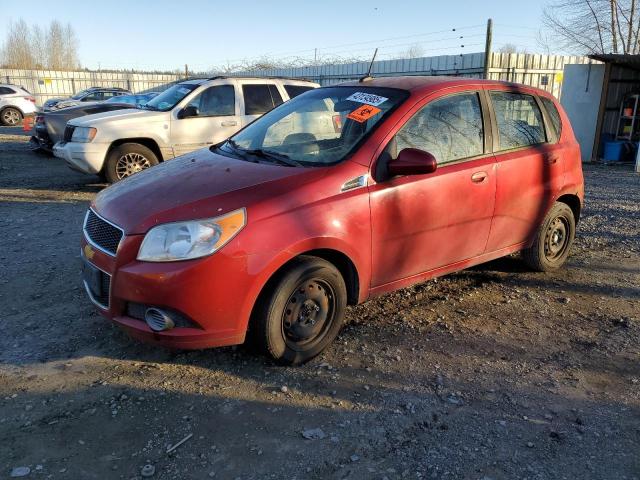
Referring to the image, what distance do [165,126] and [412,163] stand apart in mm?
5914

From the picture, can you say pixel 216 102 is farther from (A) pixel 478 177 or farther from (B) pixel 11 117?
(B) pixel 11 117

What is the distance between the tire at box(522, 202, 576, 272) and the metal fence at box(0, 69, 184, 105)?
1270 inches

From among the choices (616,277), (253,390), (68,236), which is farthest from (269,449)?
(68,236)

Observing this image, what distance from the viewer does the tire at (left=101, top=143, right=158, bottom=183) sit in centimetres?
822

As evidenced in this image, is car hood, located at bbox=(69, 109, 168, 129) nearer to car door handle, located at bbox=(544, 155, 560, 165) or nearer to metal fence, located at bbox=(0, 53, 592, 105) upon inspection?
metal fence, located at bbox=(0, 53, 592, 105)

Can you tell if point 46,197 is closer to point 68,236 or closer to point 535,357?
point 68,236

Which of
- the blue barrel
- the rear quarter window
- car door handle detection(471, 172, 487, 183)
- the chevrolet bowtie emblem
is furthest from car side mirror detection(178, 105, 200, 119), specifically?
the blue barrel

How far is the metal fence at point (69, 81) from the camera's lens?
32.1 metres

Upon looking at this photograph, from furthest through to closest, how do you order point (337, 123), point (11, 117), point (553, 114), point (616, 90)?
point (11, 117) → point (616, 90) → point (553, 114) → point (337, 123)

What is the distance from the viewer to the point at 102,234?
10.7 feet

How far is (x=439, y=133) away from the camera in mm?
3936

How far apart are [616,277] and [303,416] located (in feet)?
12.4

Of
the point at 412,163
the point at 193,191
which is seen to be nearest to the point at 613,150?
the point at 412,163

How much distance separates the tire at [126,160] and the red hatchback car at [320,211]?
4433 millimetres
